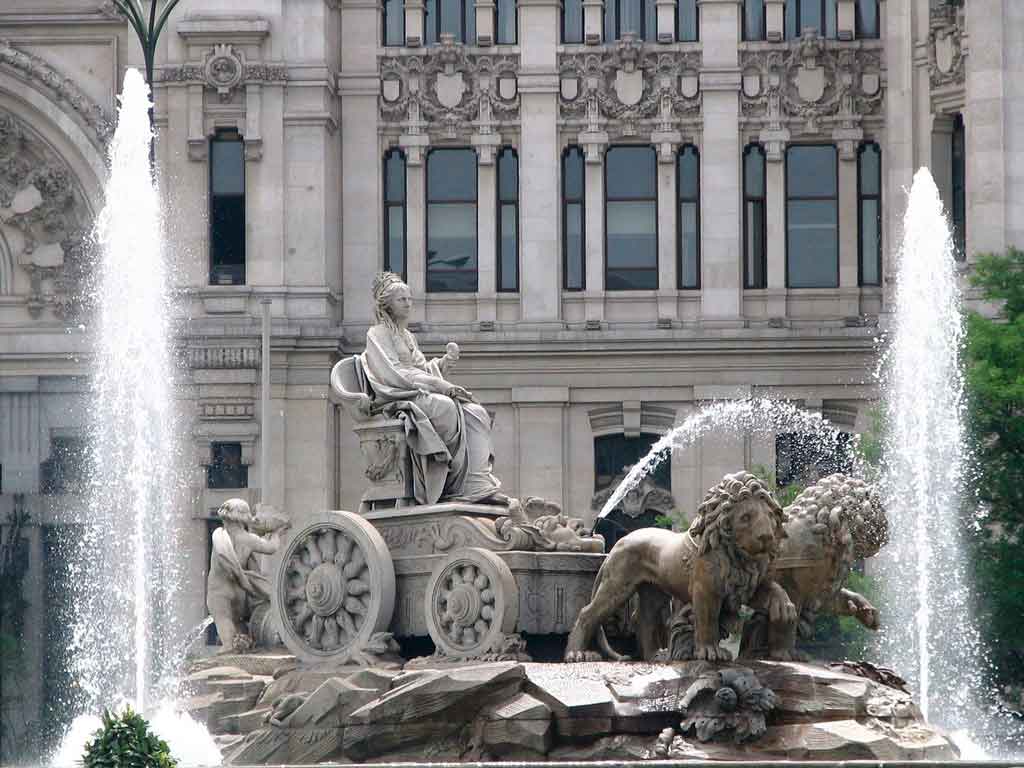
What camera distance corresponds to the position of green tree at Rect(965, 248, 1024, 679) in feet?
132

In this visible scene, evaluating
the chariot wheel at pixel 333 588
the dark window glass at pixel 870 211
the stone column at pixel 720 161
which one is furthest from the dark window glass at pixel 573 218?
the chariot wheel at pixel 333 588

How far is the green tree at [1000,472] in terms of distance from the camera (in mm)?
40344

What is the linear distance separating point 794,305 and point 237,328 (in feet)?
34.9

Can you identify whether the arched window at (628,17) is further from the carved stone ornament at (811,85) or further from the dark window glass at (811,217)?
the dark window glass at (811,217)

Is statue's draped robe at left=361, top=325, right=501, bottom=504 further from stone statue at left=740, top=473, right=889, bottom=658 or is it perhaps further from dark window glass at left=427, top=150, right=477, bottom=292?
dark window glass at left=427, top=150, right=477, bottom=292

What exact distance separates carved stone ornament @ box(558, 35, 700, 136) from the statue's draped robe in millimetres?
31624

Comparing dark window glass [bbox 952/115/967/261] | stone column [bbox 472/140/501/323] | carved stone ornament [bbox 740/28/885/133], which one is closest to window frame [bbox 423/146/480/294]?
stone column [bbox 472/140/501/323]

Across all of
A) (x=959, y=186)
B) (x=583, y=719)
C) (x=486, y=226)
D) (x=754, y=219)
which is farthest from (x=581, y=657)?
(x=754, y=219)

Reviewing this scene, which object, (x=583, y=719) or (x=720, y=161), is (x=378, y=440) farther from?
(x=720, y=161)

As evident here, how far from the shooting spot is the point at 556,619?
2358 centimetres

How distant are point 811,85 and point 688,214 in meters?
3.41

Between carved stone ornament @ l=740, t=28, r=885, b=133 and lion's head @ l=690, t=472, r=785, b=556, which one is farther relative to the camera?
carved stone ornament @ l=740, t=28, r=885, b=133

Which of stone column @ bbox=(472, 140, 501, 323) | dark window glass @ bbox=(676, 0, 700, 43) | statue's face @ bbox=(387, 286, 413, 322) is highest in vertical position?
dark window glass @ bbox=(676, 0, 700, 43)

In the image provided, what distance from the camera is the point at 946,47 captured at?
5172 centimetres
